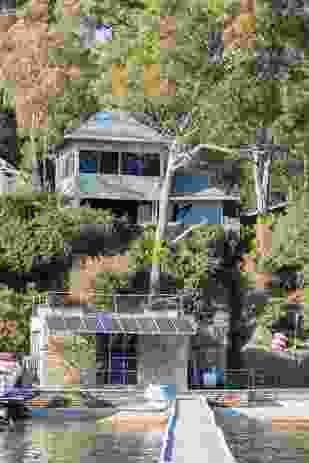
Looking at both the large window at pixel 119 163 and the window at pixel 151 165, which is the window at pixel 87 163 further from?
the window at pixel 151 165

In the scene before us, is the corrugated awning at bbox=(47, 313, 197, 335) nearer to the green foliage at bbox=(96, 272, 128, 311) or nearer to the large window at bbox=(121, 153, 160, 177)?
the green foliage at bbox=(96, 272, 128, 311)

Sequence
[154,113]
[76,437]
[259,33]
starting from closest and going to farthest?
[76,437] → [259,33] → [154,113]

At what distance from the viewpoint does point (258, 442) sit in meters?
41.3

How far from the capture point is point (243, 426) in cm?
4784

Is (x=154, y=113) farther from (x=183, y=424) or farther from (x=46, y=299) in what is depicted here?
(x=183, y=424)

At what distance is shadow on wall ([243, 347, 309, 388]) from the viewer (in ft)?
200

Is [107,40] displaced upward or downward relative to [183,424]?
upward

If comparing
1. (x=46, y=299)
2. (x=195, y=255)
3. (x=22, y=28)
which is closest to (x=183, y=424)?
(x=46, y=299)

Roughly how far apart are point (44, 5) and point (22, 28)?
280 cm

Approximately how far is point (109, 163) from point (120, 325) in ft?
53.2

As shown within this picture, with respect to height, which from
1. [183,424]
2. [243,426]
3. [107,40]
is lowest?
[243,426]

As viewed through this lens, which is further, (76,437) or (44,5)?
(44,5)

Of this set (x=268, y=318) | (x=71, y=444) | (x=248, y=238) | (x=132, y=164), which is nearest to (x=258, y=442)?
(x=71, y=444)

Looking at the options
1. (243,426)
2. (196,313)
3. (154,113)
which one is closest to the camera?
(243,426)
